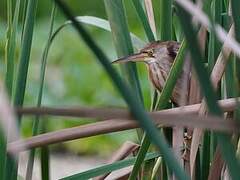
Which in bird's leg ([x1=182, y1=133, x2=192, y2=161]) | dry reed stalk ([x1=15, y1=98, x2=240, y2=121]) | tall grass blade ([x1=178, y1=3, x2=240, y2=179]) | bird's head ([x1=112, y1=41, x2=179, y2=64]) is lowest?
bird's leg ([x1=182, y1=133, x2=192, y2=161])

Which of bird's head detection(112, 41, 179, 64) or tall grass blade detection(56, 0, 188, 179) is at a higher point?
bird's head detection(112, 41, 179, 64)

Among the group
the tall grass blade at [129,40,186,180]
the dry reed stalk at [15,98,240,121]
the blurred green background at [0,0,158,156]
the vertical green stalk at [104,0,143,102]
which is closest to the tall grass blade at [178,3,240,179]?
the dry reed stalk at [15,98,240,121]

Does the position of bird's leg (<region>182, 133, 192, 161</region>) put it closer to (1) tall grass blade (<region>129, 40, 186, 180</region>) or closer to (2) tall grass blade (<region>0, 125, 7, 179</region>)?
(1) tall grass blade (<region>129, 40, 186, 180</region>)

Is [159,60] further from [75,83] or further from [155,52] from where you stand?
[75,83]

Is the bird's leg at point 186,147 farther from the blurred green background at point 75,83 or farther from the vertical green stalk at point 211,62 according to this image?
the blurred green background at point 75,83

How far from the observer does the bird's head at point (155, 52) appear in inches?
47.0

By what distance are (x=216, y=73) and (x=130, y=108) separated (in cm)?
42

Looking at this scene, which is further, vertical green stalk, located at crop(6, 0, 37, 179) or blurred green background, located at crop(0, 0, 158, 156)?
blurred green background, located at crop(0, 0, 158, 156)

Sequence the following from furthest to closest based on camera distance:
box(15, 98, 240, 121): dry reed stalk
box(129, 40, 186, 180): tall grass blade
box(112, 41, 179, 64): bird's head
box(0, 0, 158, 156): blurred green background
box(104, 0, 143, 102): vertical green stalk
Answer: box(0, 0, 158, 156): blurred green background
box(112, 41, 179, 64): bird's head
box(104, 0, 143, 102): vertical green stalk
box(129, 40, 186, 180): tall grass blade
box(15, 98, 240, 121): dry reed stalk

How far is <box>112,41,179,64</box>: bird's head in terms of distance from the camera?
1195 millimetres

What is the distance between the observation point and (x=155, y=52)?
1418 millimetres

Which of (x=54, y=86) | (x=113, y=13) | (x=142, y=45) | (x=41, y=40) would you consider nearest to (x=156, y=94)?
(x=142, y=45)

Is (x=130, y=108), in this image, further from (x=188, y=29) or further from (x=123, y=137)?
(x=123, y=137)

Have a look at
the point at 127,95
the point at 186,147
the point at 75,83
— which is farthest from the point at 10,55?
the point at 75,83
